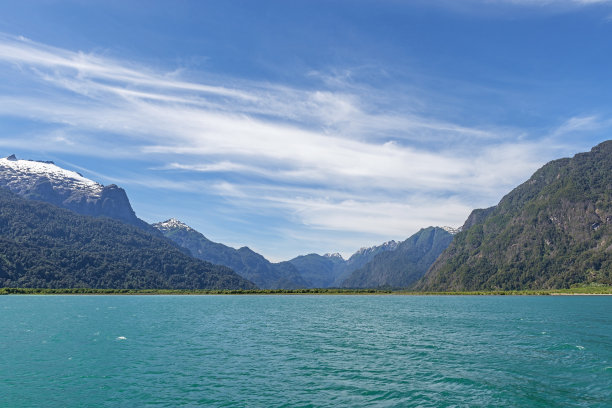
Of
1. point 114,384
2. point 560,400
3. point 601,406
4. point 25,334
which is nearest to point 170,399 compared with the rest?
point 114,384

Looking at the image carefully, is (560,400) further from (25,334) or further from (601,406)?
(25,334)

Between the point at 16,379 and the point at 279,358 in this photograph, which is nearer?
the point at 16,379

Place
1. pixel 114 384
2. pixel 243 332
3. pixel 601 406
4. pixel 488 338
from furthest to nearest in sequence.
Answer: pixel 243 332 → pixel 488 338 → pixel 114 384 → pixel 601 406

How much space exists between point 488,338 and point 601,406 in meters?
46.4

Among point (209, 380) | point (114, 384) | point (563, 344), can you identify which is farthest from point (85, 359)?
point (563, 344)

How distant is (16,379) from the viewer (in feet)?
159

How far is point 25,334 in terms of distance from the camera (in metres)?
87.4

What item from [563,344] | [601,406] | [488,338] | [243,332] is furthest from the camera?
[243,332]

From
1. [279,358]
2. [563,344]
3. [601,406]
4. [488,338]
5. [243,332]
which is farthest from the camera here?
[243,332]

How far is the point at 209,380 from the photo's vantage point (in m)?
47.9

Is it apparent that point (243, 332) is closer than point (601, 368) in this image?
No

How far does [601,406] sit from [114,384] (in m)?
51.8

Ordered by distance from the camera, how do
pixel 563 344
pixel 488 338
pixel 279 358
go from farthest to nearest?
pixel 488 338 < pixel 563 344 < pixel 279 358

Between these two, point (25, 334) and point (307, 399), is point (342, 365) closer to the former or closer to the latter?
point (307, 399)
